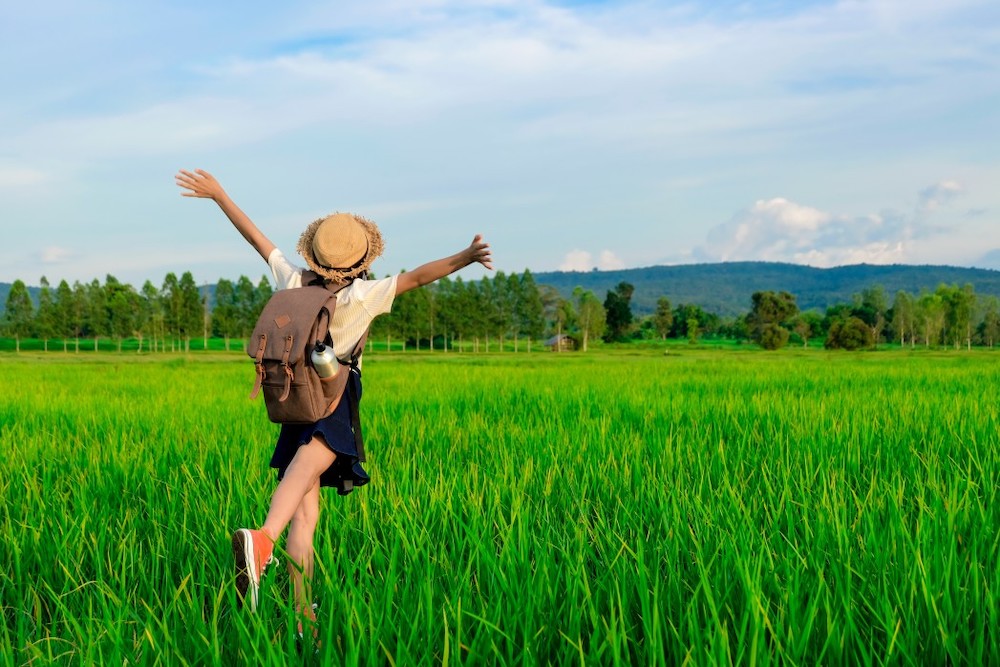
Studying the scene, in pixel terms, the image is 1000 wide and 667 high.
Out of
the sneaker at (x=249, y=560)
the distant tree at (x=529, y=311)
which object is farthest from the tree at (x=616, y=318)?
the sneaker at (x=249, y=560)

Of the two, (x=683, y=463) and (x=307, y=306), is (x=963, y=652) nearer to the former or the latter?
(x=307, y=306)

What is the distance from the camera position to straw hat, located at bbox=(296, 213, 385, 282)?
307 centimetres

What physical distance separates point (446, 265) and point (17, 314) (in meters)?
91.4

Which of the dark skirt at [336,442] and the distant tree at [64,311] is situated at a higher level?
the distant tree at [64,311]

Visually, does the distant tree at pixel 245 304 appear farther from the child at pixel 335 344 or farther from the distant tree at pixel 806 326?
the child at pixel 335 344

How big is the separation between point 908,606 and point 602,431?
3.89 m

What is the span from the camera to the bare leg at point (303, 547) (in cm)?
266

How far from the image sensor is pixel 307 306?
2.84 metres

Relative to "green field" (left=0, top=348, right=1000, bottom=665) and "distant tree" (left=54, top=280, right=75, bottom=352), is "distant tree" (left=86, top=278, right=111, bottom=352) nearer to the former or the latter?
"distant tree" (left=54, top=280, right=75, bottom=352)

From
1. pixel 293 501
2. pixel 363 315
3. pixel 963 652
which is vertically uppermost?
pixel 363 315

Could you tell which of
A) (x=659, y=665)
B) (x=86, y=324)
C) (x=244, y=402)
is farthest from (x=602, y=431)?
(x=86, y=324)

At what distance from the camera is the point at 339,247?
3062 mm

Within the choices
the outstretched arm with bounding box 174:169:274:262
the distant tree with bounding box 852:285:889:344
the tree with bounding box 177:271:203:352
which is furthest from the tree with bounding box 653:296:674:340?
the outstretched arm with bounding box 174:169:274:262

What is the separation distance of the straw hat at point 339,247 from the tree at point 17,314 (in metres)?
88.6
